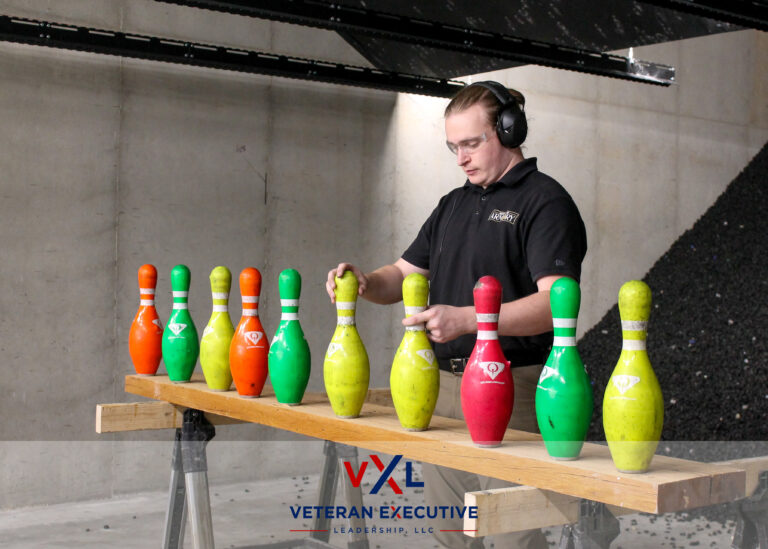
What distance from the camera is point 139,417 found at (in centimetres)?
262

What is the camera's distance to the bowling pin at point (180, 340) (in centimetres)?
Answer: 261

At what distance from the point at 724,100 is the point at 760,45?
796mm

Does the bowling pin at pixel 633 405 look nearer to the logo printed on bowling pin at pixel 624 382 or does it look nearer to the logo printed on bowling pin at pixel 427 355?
the logo printed on bowling pin at pixel 624 382

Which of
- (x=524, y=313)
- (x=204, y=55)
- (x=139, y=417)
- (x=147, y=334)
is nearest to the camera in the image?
(x=524, y=313)

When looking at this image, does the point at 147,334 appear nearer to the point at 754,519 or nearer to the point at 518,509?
the point at 518,509

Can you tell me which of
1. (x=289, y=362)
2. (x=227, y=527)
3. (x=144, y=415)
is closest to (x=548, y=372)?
(x=289, y=362)

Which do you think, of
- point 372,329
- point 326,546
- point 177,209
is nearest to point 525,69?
point 372,329

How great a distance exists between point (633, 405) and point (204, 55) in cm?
297

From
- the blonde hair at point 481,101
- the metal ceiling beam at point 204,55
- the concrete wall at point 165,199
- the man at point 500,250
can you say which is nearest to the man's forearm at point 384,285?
the man at point 500,250

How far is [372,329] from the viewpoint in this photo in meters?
5.15

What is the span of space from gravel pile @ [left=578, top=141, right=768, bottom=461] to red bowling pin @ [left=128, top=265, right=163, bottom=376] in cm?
279

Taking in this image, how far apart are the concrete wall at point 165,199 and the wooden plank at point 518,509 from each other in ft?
10.4

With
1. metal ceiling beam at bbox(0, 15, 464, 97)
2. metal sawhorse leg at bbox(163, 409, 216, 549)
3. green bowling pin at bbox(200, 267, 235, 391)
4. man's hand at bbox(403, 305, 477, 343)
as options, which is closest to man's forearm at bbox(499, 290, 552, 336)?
man's hand at bbox(403, 305, 477, 343)

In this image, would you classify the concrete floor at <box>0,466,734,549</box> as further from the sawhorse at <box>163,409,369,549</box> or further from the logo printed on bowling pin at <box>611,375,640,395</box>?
the logo printed on bowling pin at <box>611,375,640,395</box>
